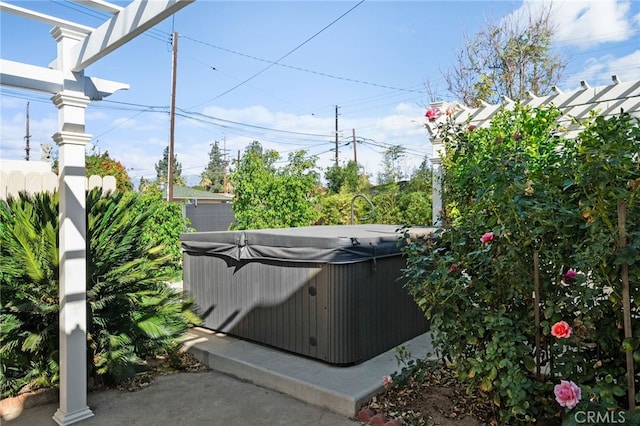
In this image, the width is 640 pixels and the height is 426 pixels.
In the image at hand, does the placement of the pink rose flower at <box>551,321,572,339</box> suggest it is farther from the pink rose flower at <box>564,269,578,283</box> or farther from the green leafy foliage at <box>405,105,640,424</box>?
the pink rose flower at <box>564,269,578,283</box>

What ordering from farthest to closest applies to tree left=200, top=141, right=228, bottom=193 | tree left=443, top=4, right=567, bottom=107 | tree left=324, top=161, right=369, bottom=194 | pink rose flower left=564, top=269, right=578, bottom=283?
tree left=200, top=141, right=228, bottom=193 → tree left=324, top=161, right=369, bottom=194 → tree left=443, top=4, right=567, bottom=107 → pink rose flower left=564, top=269, right=578, bottom=283

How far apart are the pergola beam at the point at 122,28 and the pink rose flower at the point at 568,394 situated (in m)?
2.46

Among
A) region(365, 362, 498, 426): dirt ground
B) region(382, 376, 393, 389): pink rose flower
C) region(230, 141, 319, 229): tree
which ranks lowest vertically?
region(365, 362, 498, 426): dirt ground

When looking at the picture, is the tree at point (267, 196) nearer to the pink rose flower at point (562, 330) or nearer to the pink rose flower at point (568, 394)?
the pink rose flower at point (562, 330)

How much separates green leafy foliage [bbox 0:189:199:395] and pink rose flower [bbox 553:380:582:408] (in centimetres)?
286

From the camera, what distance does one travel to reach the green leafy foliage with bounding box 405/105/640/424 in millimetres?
1890

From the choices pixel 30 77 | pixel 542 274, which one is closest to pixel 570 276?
pixel 542 274

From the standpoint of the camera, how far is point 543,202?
2145 millimetres

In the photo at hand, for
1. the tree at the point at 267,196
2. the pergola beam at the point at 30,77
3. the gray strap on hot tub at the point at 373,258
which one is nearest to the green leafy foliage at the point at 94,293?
the pergola beam at the point at 30,77

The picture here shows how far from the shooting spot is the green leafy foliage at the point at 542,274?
1890mm

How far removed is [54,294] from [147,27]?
2.04 meters

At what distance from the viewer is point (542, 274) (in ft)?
7.28

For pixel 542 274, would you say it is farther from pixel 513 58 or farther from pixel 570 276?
pixel 513 58

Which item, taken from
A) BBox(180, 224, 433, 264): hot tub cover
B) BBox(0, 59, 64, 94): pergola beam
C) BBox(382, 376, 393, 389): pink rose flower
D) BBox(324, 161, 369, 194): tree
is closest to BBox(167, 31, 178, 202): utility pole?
BBox(324, 161, 369, 194): tree
